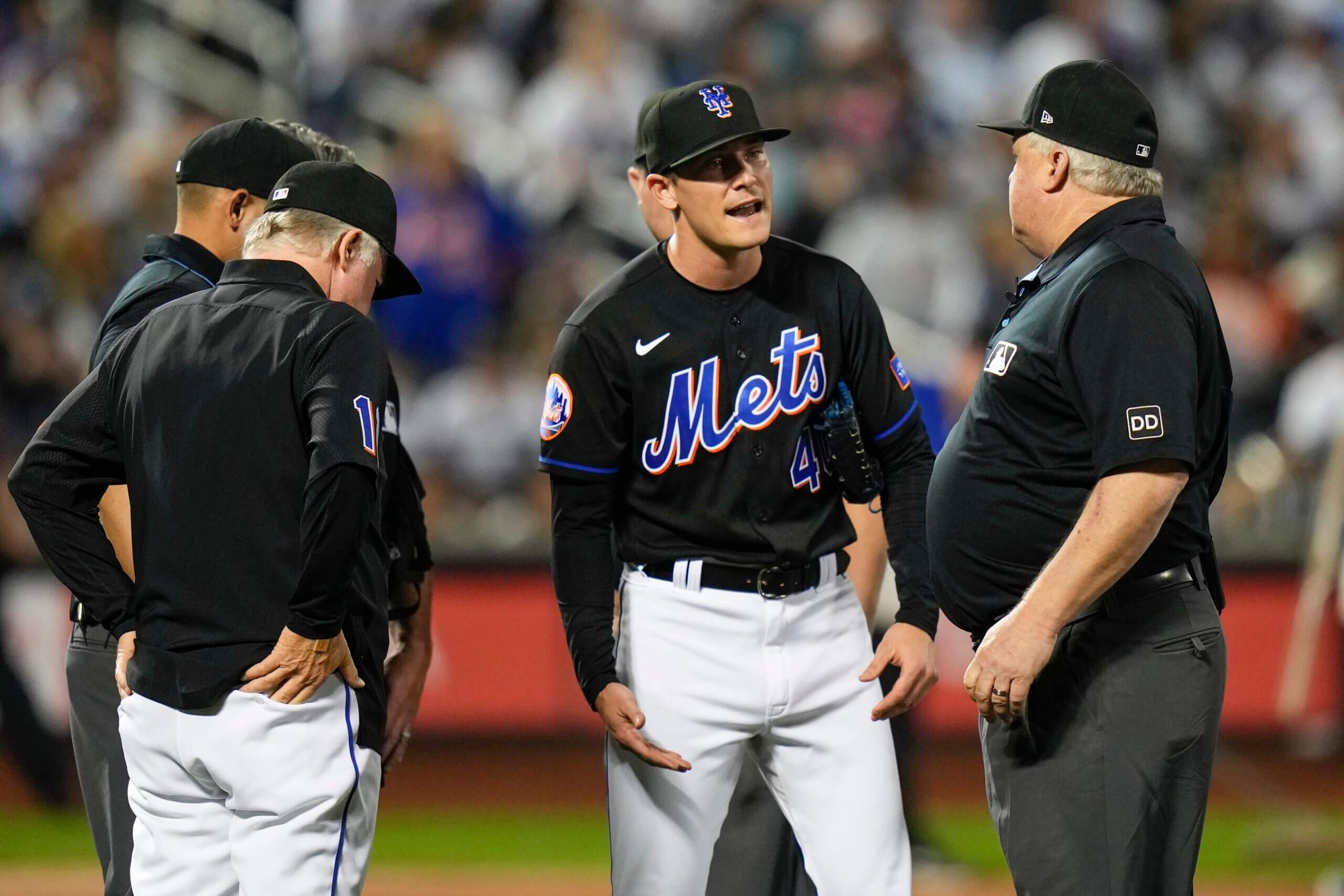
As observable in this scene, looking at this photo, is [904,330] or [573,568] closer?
[573,568]

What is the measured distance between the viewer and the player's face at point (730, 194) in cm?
366

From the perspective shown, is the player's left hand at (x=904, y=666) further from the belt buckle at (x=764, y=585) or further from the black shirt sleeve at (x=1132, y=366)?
Result: the black shirt sleeve at (x=1132, y=366)

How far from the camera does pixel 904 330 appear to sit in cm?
873

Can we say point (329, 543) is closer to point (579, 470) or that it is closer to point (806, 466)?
point (579, 470)

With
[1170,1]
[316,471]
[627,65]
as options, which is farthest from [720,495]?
[1170,1]

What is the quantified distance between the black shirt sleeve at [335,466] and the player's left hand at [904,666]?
1236 millimetres

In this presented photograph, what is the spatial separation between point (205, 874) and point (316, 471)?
85 cm

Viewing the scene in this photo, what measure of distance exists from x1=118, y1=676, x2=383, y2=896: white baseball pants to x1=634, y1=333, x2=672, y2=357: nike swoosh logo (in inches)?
39.8

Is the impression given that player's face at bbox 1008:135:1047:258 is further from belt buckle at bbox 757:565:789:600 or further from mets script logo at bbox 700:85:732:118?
belt buckle at bbox 757:565:789:600

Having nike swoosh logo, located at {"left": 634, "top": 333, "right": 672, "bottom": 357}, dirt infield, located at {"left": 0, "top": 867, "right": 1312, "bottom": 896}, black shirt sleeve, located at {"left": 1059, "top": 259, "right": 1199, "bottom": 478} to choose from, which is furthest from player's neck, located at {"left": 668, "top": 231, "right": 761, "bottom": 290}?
dirt infield, located at {"left": 0, "top": 867, "right": 1312, "bottom": 896}

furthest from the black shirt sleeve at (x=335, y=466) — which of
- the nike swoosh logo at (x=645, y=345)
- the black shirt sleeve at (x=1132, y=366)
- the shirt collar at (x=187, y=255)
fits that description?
the black shirt sleeve at (x=1132, y=366)

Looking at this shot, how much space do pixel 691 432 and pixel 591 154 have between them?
7.84m

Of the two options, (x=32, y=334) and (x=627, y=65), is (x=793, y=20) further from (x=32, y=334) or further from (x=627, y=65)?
(x=32, y=334)

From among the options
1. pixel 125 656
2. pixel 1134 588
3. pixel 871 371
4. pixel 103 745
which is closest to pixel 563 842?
pixel 103 745
